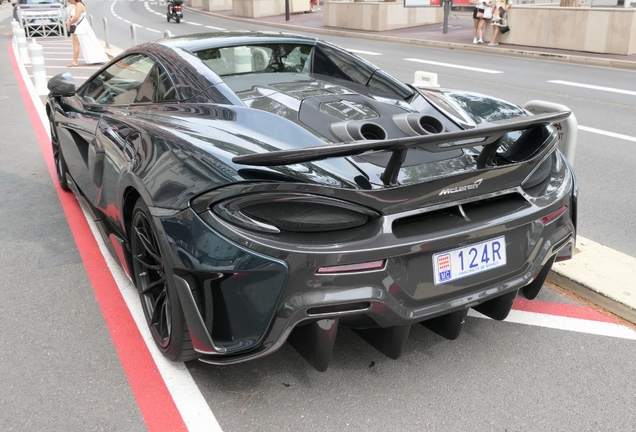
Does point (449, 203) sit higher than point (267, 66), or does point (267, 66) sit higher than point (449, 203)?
point (267, 66)

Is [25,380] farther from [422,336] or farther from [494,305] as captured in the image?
[494,305]

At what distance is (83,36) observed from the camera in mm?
15930

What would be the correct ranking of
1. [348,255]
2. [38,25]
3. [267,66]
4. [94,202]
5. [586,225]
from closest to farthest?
[348,255] < [267,66] < [94,202] < [586,225] < [38,25]

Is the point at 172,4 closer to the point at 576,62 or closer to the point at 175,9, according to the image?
the point at 175,9

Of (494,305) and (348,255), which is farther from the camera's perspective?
(494,305)

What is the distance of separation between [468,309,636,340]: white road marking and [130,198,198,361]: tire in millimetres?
1540

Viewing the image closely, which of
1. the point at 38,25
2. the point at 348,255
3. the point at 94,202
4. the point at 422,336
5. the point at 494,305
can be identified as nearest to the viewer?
the point at 348,255

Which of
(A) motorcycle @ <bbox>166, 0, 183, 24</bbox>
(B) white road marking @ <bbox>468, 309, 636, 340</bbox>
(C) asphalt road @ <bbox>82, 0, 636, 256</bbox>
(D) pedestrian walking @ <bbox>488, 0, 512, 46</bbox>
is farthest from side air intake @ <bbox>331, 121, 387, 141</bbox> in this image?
(A) motorcycle @ <bbox>166, 0, 183, 24</bbox>

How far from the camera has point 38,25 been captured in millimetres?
25984

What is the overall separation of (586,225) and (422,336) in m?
2.30

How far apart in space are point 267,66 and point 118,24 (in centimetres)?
3108

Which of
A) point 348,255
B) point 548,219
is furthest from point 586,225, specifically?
point 348,255

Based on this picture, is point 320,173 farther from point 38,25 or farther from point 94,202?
point 38,25

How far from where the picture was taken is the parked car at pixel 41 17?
25.5m
